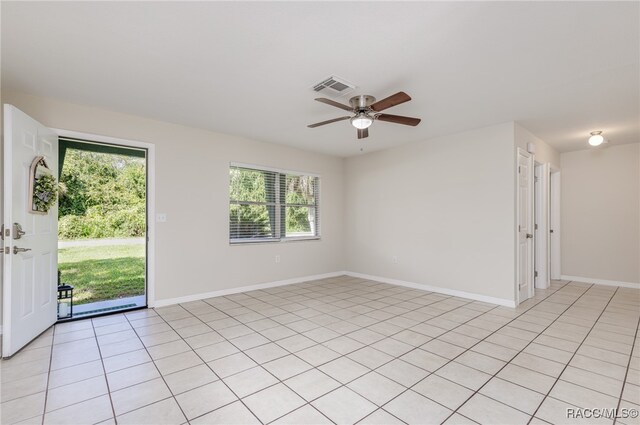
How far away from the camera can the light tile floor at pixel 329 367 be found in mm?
1846

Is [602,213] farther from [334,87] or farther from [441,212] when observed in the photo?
[334,87]

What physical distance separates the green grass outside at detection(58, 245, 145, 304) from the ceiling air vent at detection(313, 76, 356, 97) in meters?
4.90

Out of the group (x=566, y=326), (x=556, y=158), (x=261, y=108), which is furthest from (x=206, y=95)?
(x=556, y=158)

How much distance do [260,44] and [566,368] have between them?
3.38m

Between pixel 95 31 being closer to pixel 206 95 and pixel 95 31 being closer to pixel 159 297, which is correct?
pixel 206 95

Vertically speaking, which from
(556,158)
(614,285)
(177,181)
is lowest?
(614,285)

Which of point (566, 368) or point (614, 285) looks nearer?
point (566, 368)

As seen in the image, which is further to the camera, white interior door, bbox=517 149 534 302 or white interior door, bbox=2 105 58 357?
white interior door, bbox=517 149 534 302

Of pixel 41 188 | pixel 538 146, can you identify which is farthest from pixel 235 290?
pixel 538 146

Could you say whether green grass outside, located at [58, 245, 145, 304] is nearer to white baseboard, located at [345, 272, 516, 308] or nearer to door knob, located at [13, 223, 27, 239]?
door knob, located at [13, 223, 27, 239]

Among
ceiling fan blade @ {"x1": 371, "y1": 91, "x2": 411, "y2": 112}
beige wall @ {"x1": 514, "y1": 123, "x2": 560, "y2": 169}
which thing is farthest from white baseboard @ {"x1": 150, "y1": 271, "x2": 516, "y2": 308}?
ceiling fan blade @ {"x1": 371, "y1": 91, "x2": 411, "y2": 112}

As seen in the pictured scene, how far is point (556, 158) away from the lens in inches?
226

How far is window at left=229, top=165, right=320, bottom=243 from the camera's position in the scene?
491 centimetres

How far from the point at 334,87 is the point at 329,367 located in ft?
8.15
